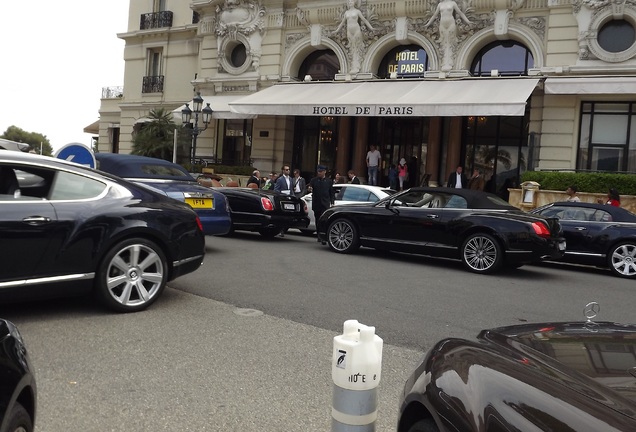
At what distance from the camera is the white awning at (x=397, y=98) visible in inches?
736

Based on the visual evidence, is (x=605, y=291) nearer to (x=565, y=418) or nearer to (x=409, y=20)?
(x=565, y=418)

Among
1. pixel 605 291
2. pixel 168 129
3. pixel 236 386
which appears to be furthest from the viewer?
pixel 168 129

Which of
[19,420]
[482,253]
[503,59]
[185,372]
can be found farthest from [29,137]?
[19,420]

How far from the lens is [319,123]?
2673 centimetres

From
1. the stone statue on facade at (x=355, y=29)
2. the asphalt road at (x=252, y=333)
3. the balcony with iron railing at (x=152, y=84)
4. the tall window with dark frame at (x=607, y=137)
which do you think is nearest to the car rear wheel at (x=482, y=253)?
the asphalt road at (x=252, y=333)

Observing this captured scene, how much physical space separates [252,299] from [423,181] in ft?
54.8

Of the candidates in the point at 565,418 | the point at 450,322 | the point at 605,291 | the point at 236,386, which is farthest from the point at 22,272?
the point at 605,291

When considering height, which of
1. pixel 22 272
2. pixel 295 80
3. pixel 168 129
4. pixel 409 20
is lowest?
pixel 22 272

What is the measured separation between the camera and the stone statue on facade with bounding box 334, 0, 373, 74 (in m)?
23.8

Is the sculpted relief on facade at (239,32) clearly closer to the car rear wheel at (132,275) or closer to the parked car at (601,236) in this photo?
the parked car at (601,236)

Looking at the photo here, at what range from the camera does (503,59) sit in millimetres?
22406

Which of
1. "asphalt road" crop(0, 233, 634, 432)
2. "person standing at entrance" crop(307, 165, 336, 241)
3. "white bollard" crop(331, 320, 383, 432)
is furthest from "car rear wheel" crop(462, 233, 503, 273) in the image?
"white bollard" crop(331, 320, 383, 432)

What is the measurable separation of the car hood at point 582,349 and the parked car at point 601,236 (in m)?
9.60

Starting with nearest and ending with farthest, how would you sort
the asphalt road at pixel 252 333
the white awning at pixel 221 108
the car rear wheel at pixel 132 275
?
the asphalt road at pixel 252 333 < the car rear wheel at pixel 132 275 < the white awning at pixel 221 108
